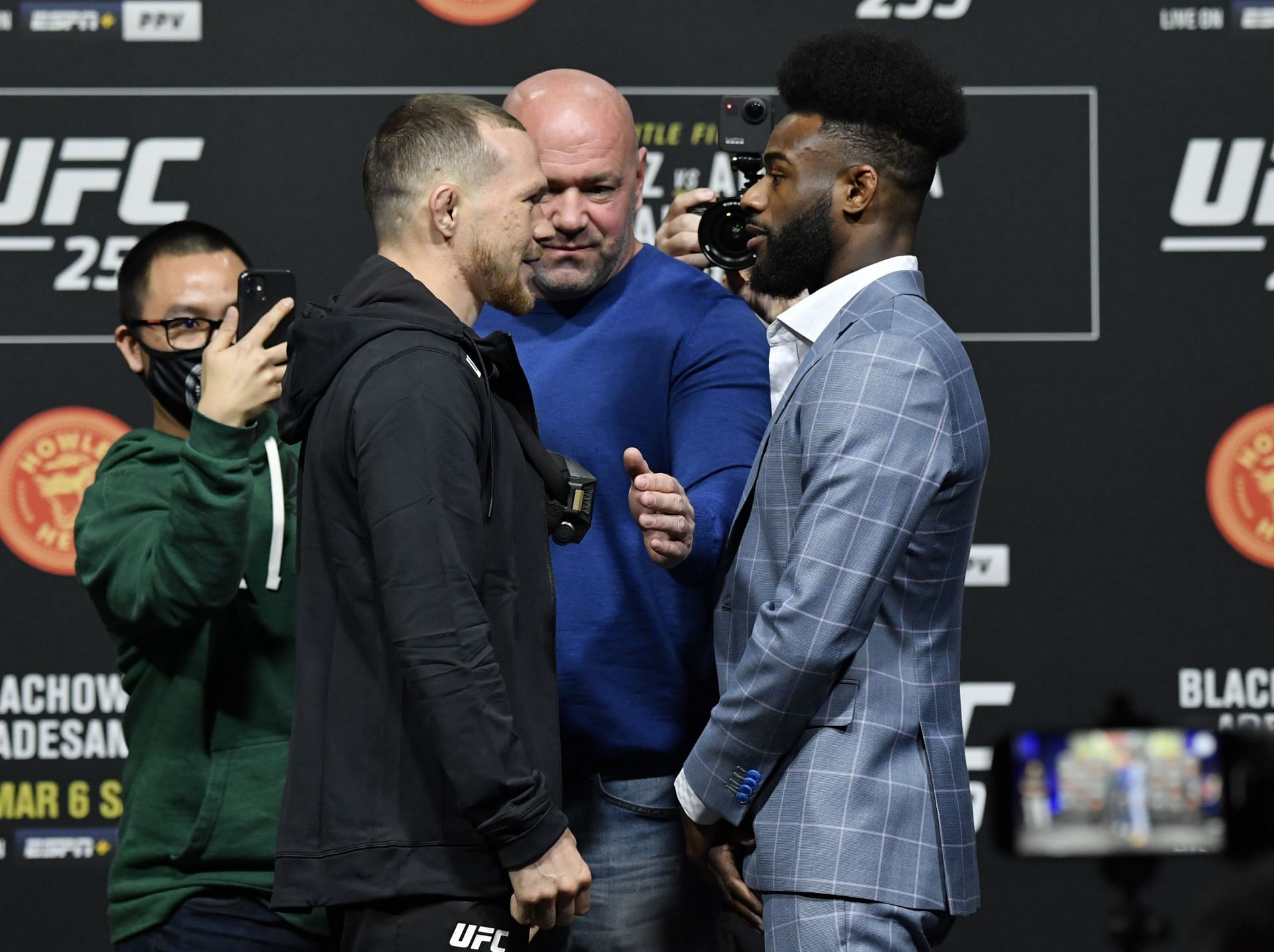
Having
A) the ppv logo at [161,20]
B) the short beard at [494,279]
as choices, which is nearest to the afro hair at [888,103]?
the short beard at [494,279]

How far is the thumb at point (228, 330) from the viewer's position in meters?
2.15

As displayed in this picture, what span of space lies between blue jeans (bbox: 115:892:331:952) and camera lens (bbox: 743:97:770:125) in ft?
4.95

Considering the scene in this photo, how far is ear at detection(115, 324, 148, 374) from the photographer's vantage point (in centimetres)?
235

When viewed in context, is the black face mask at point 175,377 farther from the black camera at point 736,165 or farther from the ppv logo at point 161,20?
the ppv logo at point 161,20

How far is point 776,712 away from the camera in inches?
68.9

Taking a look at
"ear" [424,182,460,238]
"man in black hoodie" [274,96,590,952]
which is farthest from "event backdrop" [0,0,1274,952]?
"man in black hoodie" [274,96,590,952]

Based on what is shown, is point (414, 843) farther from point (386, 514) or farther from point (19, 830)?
point (19, 830)

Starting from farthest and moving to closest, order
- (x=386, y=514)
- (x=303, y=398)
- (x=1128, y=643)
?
(x=1128, y=643)
(x=303, y=398)
(x=386, y=514)

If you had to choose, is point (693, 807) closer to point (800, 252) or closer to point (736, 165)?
point (800, 252)

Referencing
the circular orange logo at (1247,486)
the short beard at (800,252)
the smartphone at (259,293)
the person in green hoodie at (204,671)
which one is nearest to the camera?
the short beard at (800,252)

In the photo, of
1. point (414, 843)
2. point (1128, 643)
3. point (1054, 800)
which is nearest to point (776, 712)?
point (414, 843)

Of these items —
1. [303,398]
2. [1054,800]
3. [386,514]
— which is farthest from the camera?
[1054,800]

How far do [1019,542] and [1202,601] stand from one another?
0.41m

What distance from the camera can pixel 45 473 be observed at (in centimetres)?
323
